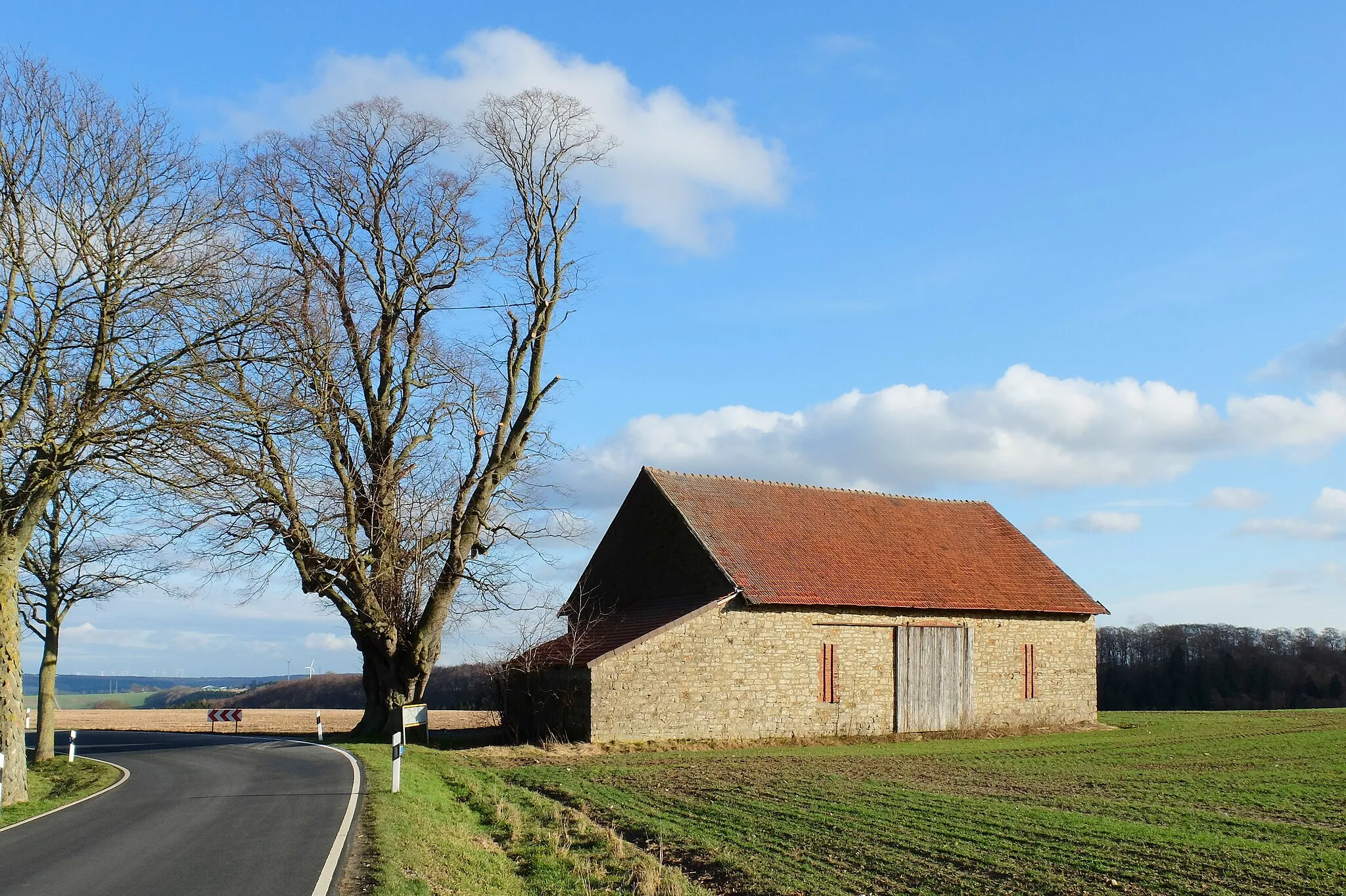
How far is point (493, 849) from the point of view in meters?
13.1

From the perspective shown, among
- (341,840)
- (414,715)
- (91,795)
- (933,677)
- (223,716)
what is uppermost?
(933,677)

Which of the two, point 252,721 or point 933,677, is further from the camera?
point 252,721

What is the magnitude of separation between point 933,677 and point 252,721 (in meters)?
28.2

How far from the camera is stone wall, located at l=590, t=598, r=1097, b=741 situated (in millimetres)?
25562

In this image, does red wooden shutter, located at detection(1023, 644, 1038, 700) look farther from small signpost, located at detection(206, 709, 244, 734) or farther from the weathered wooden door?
small signpost, located at detection(206, 709, 244, 734)

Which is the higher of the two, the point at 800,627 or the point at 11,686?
the point at 800,627

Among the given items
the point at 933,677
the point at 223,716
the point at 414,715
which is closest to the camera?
the point at 414,715

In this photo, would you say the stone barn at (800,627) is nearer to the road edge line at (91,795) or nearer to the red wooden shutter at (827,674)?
the red wooden shutter at (827,674)

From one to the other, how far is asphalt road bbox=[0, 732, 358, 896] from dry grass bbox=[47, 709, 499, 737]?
12.2 meters

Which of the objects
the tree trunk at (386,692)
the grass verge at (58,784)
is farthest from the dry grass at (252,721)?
the grass verge at (58,784)

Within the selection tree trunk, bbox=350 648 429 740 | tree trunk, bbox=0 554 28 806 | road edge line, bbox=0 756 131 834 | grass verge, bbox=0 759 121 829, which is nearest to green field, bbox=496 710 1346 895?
tree trunk, bbox=350 648 429 740

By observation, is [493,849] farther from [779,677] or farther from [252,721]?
[252,721]

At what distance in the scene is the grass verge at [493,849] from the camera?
1067 centimetres

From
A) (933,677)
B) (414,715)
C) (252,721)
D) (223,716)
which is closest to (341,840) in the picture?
(414,715)
